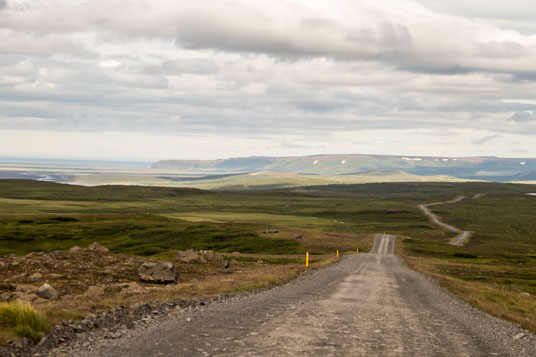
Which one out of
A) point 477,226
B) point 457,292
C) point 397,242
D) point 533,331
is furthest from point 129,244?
point 477,226

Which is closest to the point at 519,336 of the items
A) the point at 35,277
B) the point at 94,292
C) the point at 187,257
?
the point at 94,292

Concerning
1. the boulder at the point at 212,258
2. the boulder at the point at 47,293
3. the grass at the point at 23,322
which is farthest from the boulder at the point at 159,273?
the grass at the point at 23,322

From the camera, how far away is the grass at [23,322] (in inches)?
611

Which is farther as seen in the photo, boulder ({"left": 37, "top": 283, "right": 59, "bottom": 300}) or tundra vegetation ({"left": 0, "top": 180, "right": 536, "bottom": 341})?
tundra vegetation ({"left": 0, "top": 180, "right": 536, "bottom": 341})

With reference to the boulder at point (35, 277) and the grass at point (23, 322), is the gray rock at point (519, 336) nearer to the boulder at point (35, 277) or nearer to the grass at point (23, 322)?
the grass at point (23, 322)

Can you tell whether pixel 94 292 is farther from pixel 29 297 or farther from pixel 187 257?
pixel 187 257

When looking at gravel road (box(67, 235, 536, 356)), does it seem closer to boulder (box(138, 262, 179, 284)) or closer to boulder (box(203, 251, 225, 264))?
boulder (box(138, 262, 179, 284))

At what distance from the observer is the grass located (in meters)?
15.5

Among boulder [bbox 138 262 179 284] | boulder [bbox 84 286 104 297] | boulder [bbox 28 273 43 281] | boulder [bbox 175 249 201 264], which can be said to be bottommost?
boulder [bbox 175 249 201 264]

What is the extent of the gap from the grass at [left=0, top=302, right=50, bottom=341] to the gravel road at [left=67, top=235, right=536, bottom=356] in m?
1.73

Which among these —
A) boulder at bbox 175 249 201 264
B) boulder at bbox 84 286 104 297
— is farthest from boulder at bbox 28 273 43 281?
boulder at bbox 175 249 201 264

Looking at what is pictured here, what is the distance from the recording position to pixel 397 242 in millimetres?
120062

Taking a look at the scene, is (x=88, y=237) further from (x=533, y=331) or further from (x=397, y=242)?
(x=533, y=331)

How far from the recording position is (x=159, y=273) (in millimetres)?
36656
